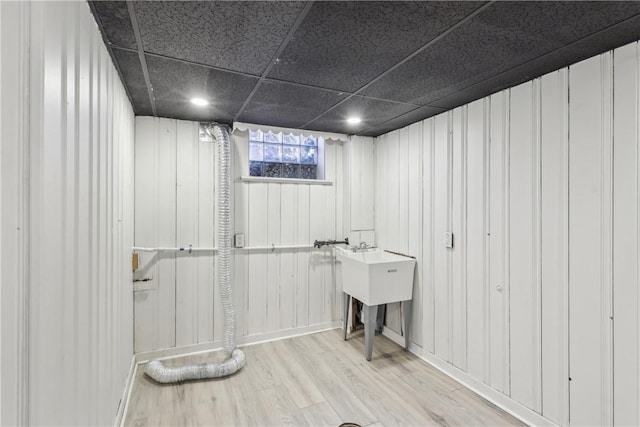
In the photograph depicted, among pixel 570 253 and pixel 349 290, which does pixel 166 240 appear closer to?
pixel 349 290

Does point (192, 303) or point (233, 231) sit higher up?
point (233, 231)

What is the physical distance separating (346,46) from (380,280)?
1991 mm

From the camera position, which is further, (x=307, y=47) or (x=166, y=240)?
(x=166, y=240)

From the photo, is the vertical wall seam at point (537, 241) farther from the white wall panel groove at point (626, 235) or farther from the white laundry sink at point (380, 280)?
the white laundry sink at point (380, 280)

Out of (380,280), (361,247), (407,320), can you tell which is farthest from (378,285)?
(361,247)

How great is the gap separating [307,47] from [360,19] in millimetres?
339

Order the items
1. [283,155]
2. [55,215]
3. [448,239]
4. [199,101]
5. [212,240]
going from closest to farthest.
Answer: [55,215], [199,101], [448,239], [212,240], [283,155]

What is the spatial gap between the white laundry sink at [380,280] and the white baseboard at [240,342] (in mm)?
662

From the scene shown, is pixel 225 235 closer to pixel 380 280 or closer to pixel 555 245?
pixel 380 280

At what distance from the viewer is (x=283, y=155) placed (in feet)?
11.4

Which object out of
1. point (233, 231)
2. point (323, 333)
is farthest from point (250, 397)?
point (233, 231)

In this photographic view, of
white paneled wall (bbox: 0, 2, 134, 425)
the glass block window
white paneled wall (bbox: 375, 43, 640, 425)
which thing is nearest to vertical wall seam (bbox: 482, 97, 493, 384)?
white paneled wall (bbox: 375, 43, 640, 425)

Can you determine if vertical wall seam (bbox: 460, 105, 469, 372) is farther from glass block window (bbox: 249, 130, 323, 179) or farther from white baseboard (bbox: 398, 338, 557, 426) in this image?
glass block window (bbox: 249, 130, 323, 179)

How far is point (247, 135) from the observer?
3229 millimetres
